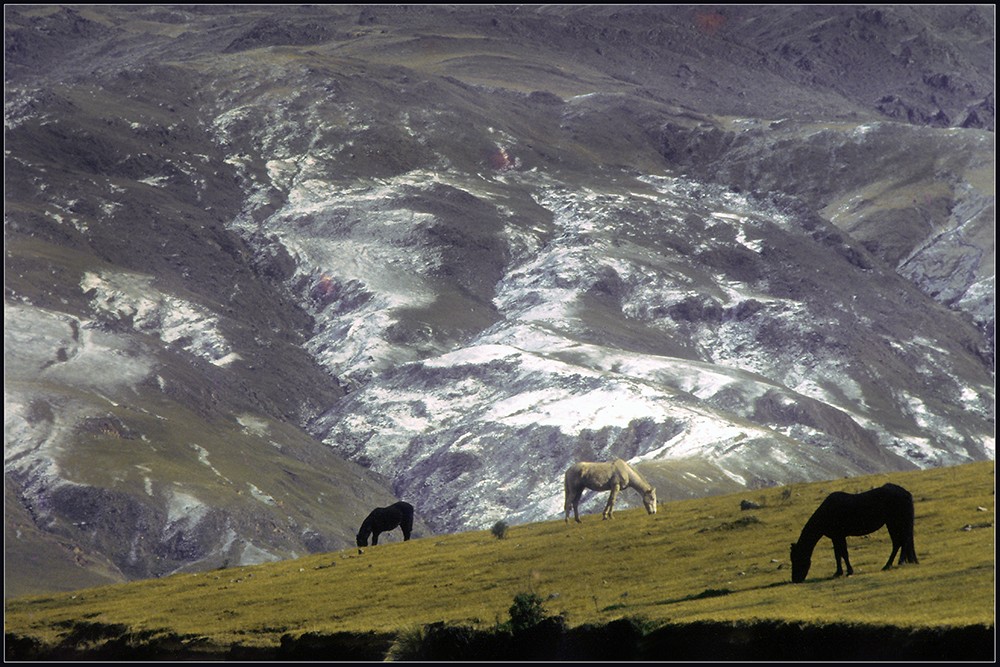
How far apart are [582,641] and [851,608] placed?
848 cm

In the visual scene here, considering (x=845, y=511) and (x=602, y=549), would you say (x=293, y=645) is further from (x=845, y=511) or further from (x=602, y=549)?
(x=845, y=511)

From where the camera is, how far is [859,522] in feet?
154

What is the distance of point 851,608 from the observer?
42.0 metres

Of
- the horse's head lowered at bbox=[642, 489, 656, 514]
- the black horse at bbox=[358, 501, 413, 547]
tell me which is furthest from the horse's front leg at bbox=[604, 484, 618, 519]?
the black horse at bbox=[358, 501, 413, 547]

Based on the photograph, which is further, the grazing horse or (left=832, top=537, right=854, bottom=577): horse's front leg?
the grazing horse

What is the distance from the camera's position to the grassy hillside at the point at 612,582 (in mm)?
43875

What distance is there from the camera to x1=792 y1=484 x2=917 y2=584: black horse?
4622 centimetres

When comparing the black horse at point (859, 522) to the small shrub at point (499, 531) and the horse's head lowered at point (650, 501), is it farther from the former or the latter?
the horse's head lowered at point (650, 501)

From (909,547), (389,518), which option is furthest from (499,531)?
(909,547)

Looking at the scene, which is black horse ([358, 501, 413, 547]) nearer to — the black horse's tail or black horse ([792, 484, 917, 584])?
black horse ([792, 484, 917, 584])

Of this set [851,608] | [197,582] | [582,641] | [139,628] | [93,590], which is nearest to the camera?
[851,608]

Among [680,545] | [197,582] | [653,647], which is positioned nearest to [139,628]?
[197,582]

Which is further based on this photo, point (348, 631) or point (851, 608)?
point (348, 631)

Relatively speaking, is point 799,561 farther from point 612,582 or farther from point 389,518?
point 389,518
